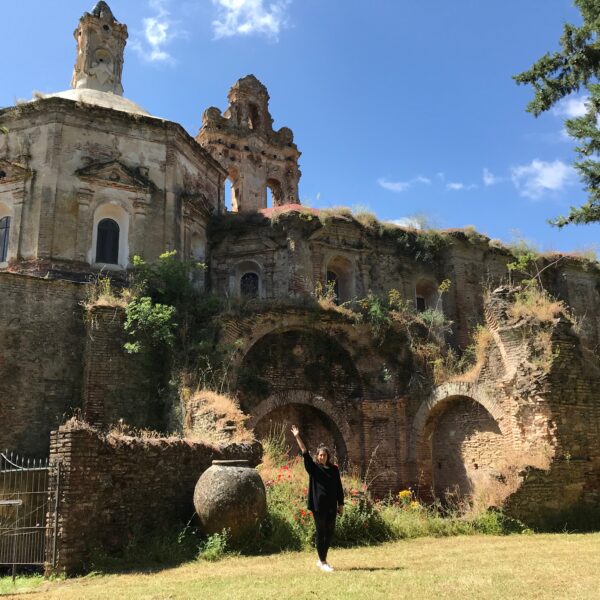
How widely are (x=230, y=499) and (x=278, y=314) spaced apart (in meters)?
9.38

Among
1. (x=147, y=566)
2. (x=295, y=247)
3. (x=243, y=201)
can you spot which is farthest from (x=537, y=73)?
(x=243, y=201)

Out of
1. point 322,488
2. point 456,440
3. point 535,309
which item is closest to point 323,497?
point 322,488

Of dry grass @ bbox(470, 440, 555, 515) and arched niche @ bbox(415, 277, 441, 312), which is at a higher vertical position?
arched niche @ bbox(415, 277, 441, 312)

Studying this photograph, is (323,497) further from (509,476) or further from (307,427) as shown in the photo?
(307,427)

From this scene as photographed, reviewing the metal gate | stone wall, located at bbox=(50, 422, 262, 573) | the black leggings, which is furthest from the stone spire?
the black leggings

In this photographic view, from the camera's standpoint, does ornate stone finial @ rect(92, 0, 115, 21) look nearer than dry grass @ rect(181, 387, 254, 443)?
No

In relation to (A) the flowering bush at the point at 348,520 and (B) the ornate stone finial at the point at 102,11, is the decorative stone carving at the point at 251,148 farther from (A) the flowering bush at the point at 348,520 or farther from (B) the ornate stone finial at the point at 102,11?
(A) the flowering bush at the point at 348,520

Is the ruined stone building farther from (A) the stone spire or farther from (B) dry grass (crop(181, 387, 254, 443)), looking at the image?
(B) dry grass (crop(181, 387, 254, 443))

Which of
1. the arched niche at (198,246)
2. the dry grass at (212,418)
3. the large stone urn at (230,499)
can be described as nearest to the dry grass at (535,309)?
the dry grass at (212,418)

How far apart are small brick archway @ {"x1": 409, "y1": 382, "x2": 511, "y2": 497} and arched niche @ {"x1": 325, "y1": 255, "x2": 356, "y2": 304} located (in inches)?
245

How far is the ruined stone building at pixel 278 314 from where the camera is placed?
608 inches

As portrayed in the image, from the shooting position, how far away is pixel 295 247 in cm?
2252

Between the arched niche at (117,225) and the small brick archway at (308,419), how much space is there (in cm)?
667

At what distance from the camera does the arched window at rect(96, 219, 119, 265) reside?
20938 millimetres
